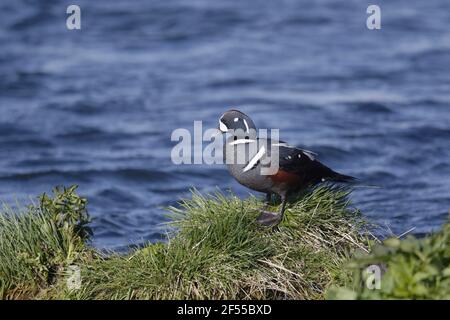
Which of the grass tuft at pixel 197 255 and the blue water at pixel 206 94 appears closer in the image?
the grass tuft at pixel 197 255

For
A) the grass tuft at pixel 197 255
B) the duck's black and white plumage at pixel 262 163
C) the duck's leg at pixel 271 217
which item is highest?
the duck's black and white plumage at pixel 262 163

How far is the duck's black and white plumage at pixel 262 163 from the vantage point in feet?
27.3

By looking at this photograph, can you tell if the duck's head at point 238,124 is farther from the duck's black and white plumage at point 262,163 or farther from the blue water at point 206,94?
the blue water at point 206,94

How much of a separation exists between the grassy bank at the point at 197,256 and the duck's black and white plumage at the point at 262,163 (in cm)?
21

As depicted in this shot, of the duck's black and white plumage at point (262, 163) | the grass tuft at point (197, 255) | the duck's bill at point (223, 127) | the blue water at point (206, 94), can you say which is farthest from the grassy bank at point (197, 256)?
the blue water at point (206, 94)

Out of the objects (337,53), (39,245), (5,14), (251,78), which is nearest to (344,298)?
(39,245)

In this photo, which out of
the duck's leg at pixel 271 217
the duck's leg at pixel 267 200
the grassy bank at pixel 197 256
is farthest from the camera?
the duck's leg at pixel 267 200

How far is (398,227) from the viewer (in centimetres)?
1125

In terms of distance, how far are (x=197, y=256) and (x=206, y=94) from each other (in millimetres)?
12640

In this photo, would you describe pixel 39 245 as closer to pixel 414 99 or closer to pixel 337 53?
pixel 414 99

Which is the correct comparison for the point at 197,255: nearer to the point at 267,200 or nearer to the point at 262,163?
the point at 262,163

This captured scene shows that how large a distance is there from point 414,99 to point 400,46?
3823mm
